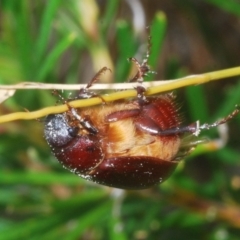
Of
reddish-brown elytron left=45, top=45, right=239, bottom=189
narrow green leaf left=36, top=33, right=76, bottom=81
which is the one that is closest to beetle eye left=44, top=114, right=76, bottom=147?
reddish-brown elytron left=45, top=45, right=239, bottom=189

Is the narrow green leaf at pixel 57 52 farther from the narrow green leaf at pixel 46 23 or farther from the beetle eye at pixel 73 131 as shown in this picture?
the beetle eye at pixel 73 131

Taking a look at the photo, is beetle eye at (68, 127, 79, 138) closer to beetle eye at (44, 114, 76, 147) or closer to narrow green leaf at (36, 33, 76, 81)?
beetle eye at (44, 114, 76, 147)

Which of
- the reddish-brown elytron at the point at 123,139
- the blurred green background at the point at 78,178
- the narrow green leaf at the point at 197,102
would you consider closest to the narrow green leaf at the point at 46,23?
the blurred green background at the point at 78,178

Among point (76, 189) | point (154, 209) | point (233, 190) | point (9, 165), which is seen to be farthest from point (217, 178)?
point (9, 165)

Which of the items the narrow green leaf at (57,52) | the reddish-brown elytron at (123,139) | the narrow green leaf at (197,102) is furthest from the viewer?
the narrow green leaf at (197,102)

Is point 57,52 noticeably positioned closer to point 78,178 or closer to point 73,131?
point 73,131

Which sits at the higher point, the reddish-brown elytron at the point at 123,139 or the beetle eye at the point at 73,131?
the beetle eye at the point at 73,131

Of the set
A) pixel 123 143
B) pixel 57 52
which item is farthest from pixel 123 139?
pixel 57 52
